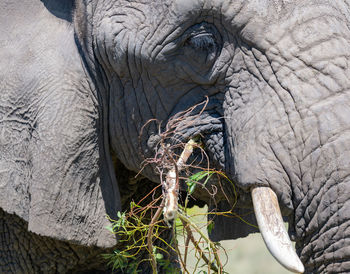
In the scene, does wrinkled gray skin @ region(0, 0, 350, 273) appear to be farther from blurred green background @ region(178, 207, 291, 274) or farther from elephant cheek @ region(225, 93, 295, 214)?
blurred green background @ region(178, 207, 291, 274)

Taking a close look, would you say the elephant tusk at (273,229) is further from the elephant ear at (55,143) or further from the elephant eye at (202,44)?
the elephant ear at (55,143)

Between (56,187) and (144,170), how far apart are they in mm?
339

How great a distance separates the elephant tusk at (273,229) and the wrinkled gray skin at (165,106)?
42mm

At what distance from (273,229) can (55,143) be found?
0.94 m

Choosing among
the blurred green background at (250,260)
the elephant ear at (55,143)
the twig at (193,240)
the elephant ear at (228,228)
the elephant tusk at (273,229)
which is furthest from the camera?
the blurred green background at (250,260)

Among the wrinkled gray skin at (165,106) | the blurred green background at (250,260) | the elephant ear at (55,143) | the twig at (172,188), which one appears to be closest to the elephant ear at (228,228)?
the wrinkled gray skin at (165,106)

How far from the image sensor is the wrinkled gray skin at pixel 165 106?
2213 millimetres

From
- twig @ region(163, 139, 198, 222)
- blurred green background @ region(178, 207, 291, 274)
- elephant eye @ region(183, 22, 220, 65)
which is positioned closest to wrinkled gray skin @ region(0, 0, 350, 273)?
elephant eye @ region(183, 22, 220, 65)

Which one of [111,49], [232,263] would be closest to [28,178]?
[111,49]

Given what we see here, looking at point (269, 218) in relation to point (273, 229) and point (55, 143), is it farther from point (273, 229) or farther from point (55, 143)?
point (55, 143)

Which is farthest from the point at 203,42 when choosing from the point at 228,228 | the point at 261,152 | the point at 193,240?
the point at 228,228

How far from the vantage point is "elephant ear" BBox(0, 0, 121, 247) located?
108 inches

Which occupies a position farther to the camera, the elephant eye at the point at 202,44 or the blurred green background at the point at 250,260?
the blurred green background at the point at 250,260

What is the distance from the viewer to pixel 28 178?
2799 millimetres
